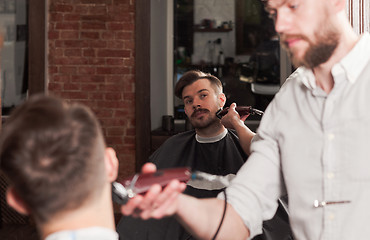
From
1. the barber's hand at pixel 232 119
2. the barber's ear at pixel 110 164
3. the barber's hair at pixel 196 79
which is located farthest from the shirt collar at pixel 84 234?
the barber's hair at pixel 196 79

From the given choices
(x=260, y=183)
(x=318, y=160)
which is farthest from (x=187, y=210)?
(x=318, y=160)

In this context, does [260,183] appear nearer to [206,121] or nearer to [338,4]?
[338,4]

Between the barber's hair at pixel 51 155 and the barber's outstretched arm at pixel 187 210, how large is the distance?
160 mm

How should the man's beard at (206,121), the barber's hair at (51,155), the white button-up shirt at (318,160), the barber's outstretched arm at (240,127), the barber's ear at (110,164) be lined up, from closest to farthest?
the barber's hair at (51,155), the barber's ear at (110,164), the white button-up shirt at (318,160), the barber's outstretched arm at (240,127), the man's beard at (206,121)

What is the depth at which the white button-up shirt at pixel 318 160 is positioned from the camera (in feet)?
4.31

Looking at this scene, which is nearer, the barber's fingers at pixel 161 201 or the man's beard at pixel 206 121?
the barber's fingers at pixel 161 201

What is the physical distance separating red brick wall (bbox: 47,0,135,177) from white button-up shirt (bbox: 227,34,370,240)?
144 inches

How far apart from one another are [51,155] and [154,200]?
309 millimetres

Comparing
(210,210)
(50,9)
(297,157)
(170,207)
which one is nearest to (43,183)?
(170,207)

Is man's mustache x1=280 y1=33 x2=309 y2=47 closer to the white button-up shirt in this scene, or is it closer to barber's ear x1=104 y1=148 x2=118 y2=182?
the white button-up shirt

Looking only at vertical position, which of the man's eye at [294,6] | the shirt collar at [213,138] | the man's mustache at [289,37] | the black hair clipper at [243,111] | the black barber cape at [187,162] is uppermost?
the man's eye at [294,6]

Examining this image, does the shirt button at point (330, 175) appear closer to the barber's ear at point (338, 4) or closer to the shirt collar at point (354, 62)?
the shirt collar at point (354, 62)

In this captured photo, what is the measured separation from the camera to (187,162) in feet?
10.3

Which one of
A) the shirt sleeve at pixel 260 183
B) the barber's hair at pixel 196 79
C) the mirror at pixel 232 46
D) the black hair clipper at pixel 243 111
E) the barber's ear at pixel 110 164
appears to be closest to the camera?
the barber's ear at pixel 110 164
